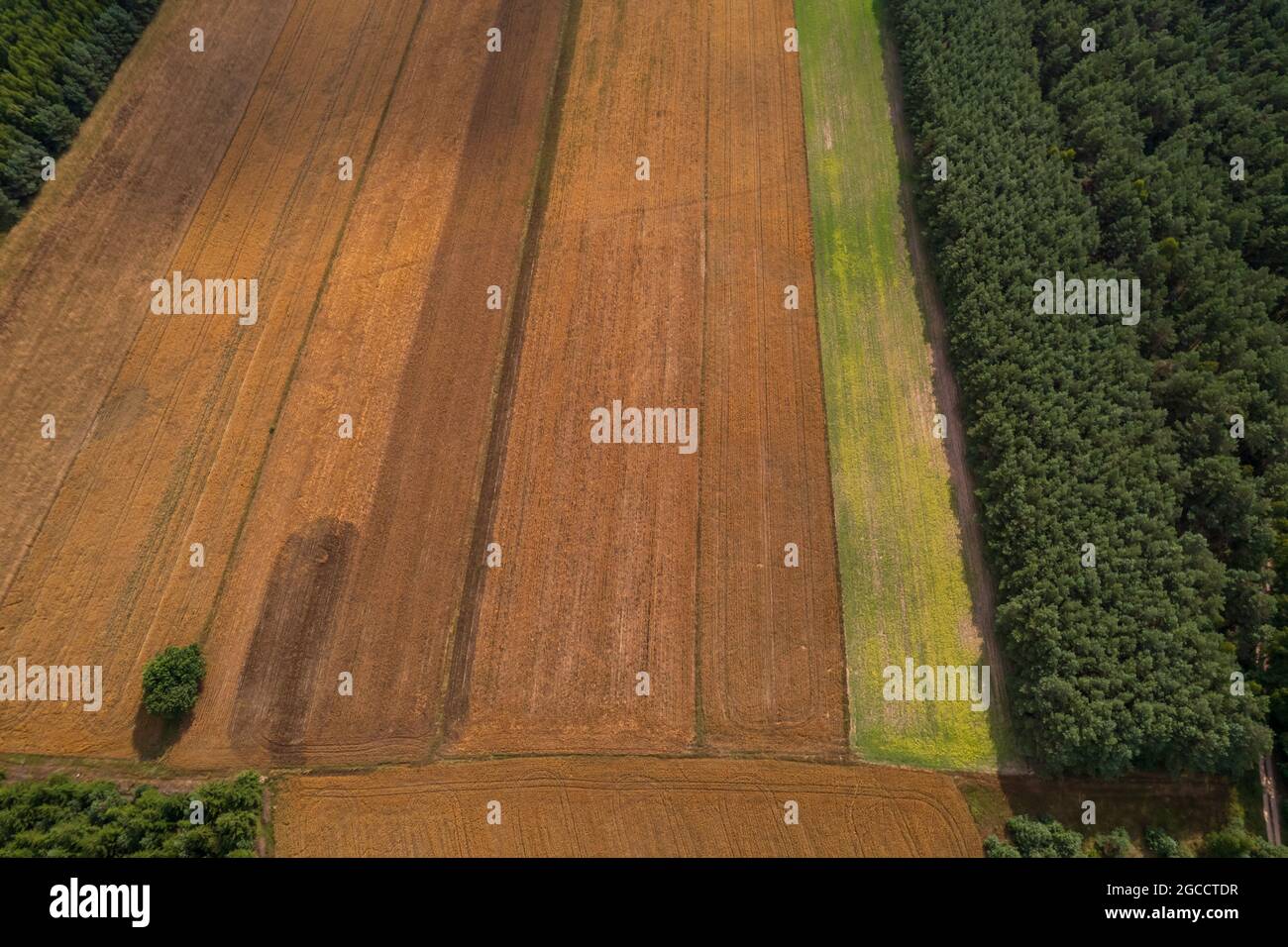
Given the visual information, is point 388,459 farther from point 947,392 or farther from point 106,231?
point 947,392

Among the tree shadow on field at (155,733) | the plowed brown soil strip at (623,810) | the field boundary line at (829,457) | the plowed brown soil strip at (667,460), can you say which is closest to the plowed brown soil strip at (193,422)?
the tree shadow on field at (155,733)

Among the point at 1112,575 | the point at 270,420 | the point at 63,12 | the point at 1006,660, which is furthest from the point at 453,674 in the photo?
the point at 63,12

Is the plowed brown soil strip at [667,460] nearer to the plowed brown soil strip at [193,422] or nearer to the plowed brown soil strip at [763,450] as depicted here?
the plowed brown soil strip at [763,450]

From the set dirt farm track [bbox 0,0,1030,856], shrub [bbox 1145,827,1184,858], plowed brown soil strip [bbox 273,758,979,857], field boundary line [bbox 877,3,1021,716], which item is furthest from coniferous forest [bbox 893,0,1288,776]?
dirt farm track [bbox 0,0,1030,856]

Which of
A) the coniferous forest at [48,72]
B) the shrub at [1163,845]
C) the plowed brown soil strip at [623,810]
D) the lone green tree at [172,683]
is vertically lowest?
the shrub at [1163,845]

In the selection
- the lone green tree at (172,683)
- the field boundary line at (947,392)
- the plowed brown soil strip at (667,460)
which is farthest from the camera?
the field boundary line at (947,392)

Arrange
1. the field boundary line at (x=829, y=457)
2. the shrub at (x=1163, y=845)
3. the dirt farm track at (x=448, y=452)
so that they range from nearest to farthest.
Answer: the shrub at (x=1163, y=845) → the dirt farm track at (x=448, y=452) → the field boundary line at (x=829, y=457)
